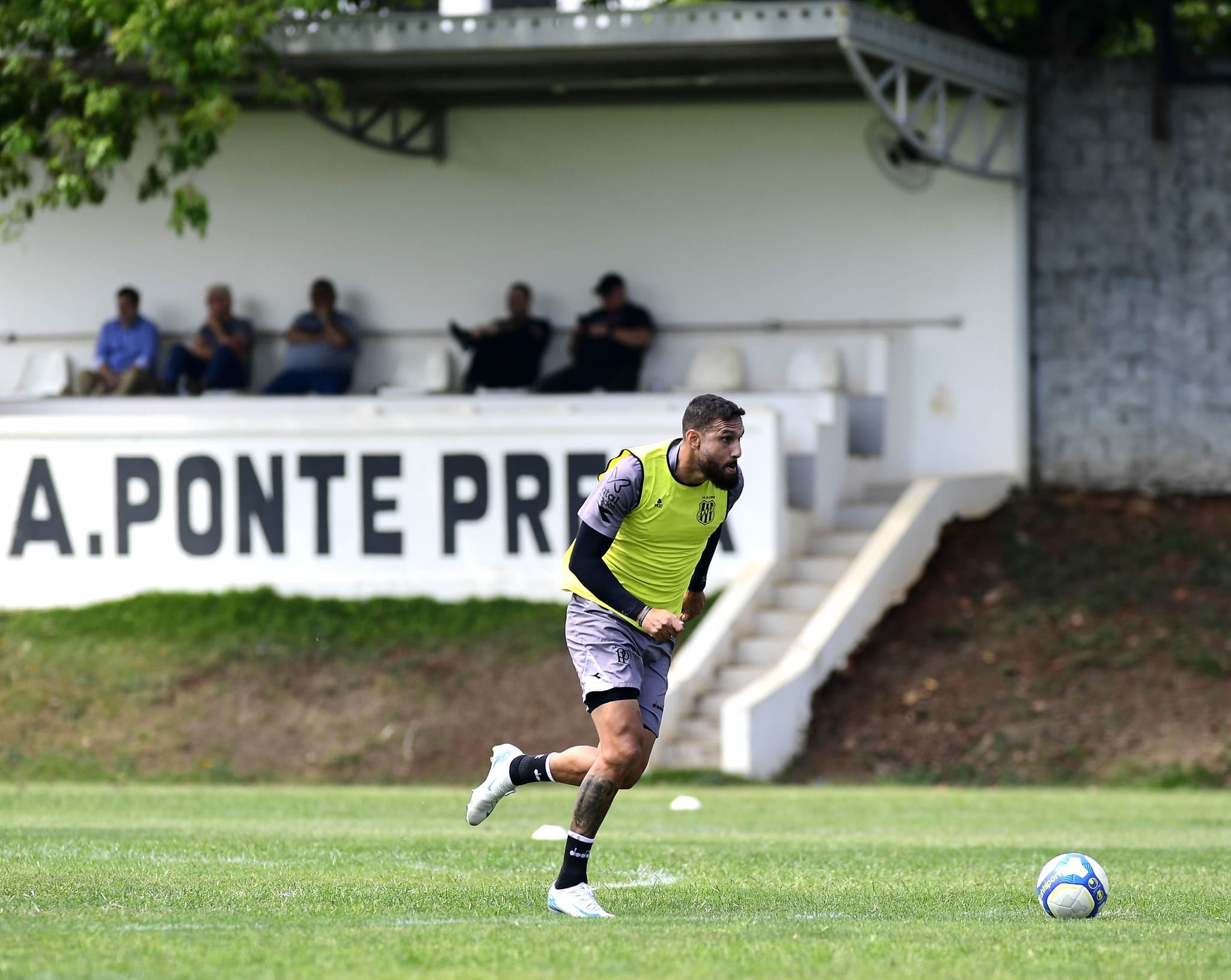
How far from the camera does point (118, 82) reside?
2047cm

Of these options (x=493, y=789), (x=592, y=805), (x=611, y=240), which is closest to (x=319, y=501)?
(x=611, y=240)

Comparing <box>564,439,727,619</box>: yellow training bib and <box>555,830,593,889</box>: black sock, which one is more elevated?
<box>564,439,727,619</box>: yellow training bib

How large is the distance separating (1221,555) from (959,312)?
431 cm

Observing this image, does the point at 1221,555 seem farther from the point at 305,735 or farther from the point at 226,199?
the point at 226,199

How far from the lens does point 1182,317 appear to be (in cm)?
2280

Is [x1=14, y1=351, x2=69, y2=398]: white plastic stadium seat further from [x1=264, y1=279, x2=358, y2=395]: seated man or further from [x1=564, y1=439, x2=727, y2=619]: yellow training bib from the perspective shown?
[x1=564, y1=439, x2=727, y2=619]: yellow training bib

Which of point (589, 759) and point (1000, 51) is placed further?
point (1000, 51)

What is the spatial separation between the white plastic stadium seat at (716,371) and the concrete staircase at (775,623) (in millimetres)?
2301

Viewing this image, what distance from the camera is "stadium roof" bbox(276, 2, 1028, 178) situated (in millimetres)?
20047

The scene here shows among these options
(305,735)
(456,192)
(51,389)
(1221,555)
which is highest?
(456,192)

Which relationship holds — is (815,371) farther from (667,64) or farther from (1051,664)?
(1051,664)

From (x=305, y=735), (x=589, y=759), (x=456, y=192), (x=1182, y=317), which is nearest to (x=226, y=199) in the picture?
(x=456, y=192)

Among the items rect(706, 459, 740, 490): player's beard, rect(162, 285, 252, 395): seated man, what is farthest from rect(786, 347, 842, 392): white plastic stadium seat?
rect(706, 459, 740, 490): player's beard

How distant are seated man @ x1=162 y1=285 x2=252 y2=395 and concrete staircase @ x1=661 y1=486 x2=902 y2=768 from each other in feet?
24.2
